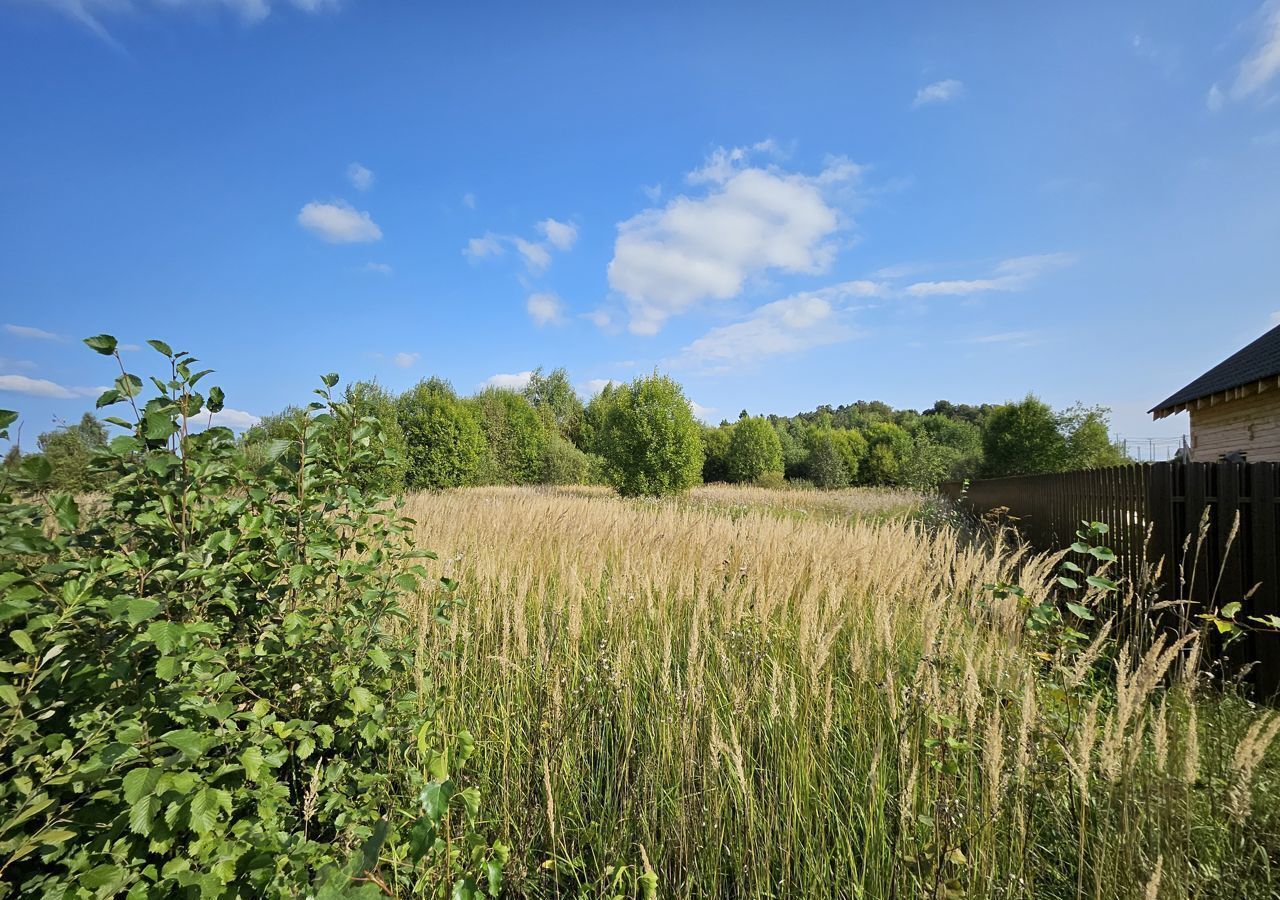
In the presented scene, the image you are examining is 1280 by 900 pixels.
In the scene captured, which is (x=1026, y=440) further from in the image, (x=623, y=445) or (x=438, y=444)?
(x=438, y=444)

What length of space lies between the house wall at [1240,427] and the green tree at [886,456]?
34.2m

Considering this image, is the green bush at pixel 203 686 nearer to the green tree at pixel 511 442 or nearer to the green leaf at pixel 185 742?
the green leaf at pixel 185 742

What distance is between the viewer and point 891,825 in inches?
77.0

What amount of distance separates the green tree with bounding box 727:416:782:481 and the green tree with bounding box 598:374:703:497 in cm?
1910

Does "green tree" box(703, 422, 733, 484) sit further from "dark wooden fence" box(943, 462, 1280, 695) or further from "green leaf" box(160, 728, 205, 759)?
"green leaf" box(160, 728, 205, 759)

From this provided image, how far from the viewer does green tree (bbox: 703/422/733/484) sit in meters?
47.1

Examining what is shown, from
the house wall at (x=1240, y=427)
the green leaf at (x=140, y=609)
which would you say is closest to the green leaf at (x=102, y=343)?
the green leaf at (x=140, y=609)

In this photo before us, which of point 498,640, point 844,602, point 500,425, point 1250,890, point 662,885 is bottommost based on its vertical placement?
point 662,885

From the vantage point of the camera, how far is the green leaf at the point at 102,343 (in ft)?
5.79

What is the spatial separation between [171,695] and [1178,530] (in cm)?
693

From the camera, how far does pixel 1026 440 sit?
28.1m

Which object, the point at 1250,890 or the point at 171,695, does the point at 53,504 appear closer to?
the point at 171,695

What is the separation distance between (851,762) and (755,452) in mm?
36908

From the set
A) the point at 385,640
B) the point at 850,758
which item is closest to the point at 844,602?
the point at 850,758
